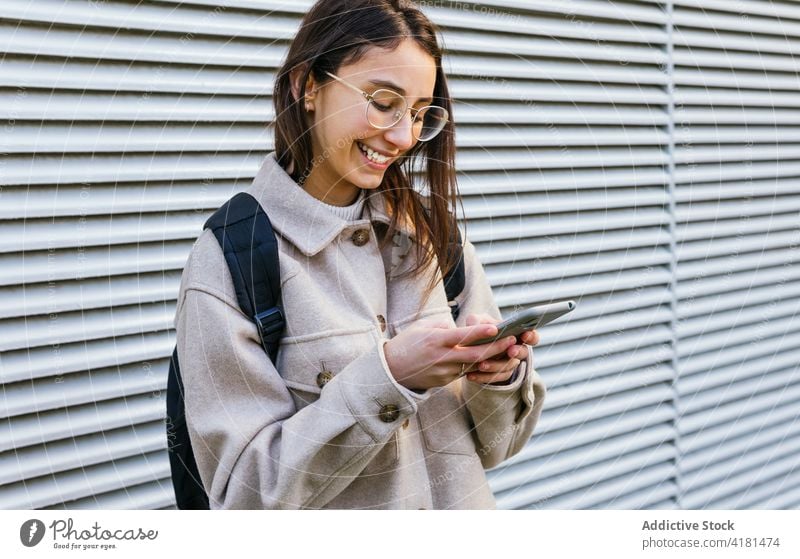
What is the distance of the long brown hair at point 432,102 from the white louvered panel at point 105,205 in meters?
0.67

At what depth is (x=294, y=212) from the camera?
1.28m

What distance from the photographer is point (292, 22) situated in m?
2.14

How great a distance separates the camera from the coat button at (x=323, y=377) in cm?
124

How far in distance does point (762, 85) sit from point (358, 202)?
2410 millimetres

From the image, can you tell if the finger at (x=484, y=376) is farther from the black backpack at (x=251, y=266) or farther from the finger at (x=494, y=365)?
the black backpack at (x=251, y=266)

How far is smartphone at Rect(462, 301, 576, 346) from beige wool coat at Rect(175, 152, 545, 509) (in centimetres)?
13

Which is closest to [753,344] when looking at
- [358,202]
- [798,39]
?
[798,39]

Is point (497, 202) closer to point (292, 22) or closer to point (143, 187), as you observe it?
point (292, 22)

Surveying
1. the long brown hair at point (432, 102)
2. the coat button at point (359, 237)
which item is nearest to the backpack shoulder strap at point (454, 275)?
the long brown hair at point (432, 102)

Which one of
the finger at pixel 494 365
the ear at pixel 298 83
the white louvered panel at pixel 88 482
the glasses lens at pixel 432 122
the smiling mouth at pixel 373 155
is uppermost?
the ear at pixel 298 83

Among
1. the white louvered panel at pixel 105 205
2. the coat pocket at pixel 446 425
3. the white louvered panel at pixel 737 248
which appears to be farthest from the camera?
the white louvered panel at pixel 737 248

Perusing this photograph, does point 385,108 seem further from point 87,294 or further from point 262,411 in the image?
point 87,294

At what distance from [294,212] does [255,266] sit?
0.44 ft

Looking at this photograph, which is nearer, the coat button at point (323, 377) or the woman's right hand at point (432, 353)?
the woman's right hand at point (432, 353)
